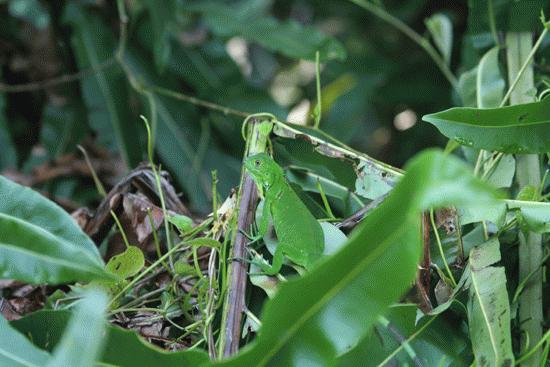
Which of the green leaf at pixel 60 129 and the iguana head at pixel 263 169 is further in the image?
the green leaf at pixel 60 129

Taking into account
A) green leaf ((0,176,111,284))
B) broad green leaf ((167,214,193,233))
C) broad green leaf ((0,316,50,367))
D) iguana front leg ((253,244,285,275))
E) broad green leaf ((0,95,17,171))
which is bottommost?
broad green leaf ((0,95,17,171))

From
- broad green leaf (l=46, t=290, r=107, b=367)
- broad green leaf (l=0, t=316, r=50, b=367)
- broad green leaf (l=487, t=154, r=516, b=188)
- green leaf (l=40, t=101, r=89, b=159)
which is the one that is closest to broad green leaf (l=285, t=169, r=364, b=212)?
broad green leaf (l=487, t=154, r=516, b=188)

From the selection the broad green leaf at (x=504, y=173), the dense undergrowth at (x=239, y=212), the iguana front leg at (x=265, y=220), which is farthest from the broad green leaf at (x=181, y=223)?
the broad green leaf at (x=504, y=173)

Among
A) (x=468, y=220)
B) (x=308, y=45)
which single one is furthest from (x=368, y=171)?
→ (x=308, y=45)

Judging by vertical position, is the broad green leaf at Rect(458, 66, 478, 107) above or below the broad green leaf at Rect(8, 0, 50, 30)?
above

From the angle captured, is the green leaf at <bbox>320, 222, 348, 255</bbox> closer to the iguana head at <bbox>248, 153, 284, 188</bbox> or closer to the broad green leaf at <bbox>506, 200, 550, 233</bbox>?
the iguana head at <bbox>248, 153, 284, 188</bbox>

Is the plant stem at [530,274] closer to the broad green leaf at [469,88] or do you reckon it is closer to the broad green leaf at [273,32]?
the broad green leaf at [469,88]

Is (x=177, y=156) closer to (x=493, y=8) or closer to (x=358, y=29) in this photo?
(x=493, y=8)
